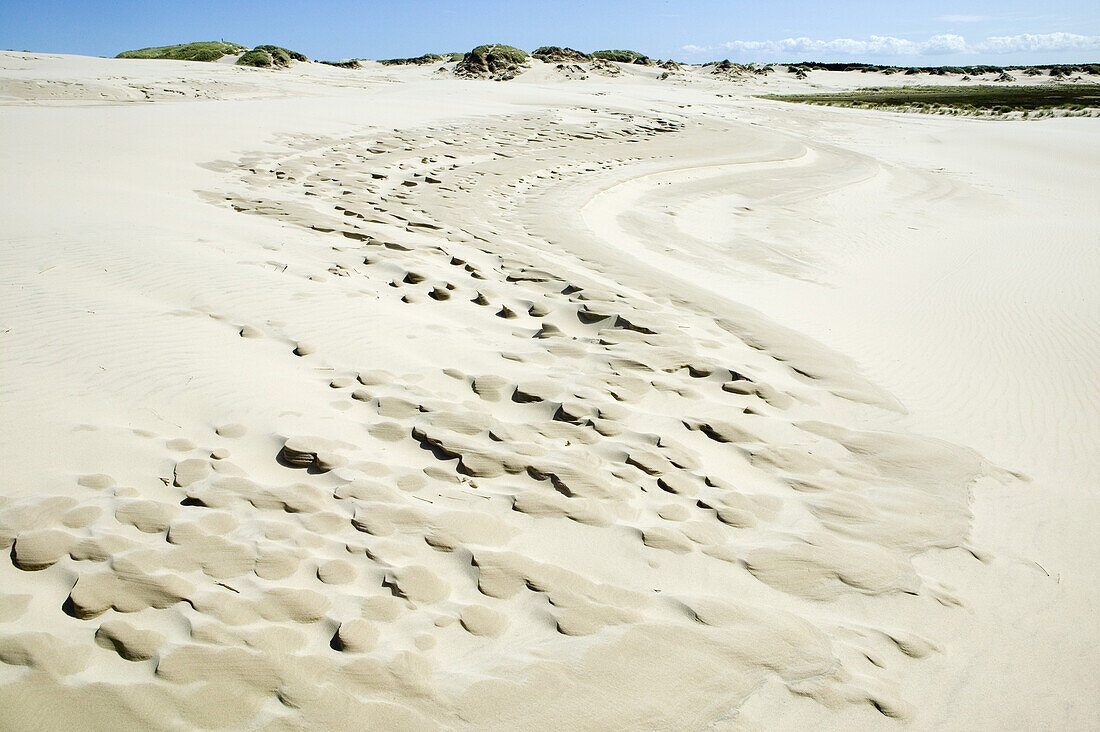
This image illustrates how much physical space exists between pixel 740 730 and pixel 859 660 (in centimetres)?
51

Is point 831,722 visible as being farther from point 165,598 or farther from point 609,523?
point 165,598

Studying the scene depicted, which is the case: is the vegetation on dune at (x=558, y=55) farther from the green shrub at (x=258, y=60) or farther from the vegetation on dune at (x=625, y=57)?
the green shrub at (x=258, y=60)

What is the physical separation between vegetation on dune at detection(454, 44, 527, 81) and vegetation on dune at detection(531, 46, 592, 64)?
1321 millimetres

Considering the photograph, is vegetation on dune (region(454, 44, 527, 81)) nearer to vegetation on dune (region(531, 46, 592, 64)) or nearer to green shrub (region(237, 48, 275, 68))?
vegetation on dune (region(531, 46, 592, 64))

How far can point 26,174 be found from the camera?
6.79 meters

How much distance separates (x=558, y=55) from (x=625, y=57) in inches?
459

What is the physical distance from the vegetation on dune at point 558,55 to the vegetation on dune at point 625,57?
17.4ft

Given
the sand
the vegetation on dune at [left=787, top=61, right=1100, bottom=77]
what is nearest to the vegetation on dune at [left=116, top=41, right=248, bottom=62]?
the sand

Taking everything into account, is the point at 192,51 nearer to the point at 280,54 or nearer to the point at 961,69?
the point at 280,54

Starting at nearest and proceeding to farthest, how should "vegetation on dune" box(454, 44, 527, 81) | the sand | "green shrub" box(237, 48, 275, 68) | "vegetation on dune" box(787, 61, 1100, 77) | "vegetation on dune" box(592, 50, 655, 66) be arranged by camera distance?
the sand
"green shrub" box(237, 48, 275, 68)
"vegetation on dune" box(454, 44, 527, 81)
"vegetation on dune" box(592, 50, 655, 66)
"vegetation on dune" box(787, 61, 1100, 77)

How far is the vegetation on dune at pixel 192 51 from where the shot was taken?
3158 cm

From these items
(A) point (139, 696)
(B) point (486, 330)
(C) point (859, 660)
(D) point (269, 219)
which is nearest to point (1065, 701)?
(C) point (859, 660)

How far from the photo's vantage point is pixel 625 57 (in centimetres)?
4828

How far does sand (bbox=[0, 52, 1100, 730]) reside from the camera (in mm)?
1863
